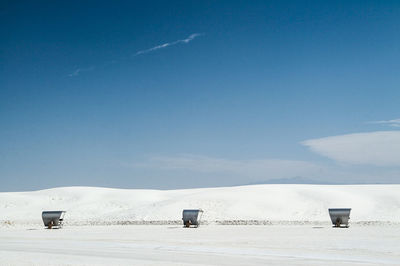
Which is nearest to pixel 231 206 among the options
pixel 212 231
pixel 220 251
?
pixel 212 231

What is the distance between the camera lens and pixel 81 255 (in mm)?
14141

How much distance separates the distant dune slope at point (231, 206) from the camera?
3347cm

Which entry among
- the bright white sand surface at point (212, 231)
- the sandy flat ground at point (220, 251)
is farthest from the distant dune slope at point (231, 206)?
the sandy flat ground at point (220, 251)

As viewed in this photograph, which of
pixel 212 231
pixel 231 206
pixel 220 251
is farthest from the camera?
pixel 231 206

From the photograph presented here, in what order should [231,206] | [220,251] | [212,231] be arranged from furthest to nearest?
[231,206] < [212,231] < [220,251]

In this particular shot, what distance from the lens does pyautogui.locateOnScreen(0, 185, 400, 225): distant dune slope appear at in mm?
33469

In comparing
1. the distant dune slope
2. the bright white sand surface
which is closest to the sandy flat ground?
the bright white sand surface

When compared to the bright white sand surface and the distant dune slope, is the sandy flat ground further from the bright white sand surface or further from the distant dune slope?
the distant dune slope

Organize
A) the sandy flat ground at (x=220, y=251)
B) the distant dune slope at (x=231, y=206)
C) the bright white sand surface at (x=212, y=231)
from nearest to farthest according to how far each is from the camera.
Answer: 1. the sandy flat ground at (x=220, y=251)
2. the bright white sand surface at (x=212, y=231)
3. the distant dune slope at (x=231, y=206)

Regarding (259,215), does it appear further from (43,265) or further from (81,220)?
(43,265)

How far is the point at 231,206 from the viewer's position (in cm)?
3638

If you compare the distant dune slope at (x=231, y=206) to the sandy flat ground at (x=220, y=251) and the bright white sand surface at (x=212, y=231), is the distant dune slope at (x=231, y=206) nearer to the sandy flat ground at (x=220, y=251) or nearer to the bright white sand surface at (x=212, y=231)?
the bright white sand surface at (x=212, y=231)

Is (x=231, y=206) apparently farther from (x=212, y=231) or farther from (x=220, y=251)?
(x=220, y=251)

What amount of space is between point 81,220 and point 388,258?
26.2 meters
